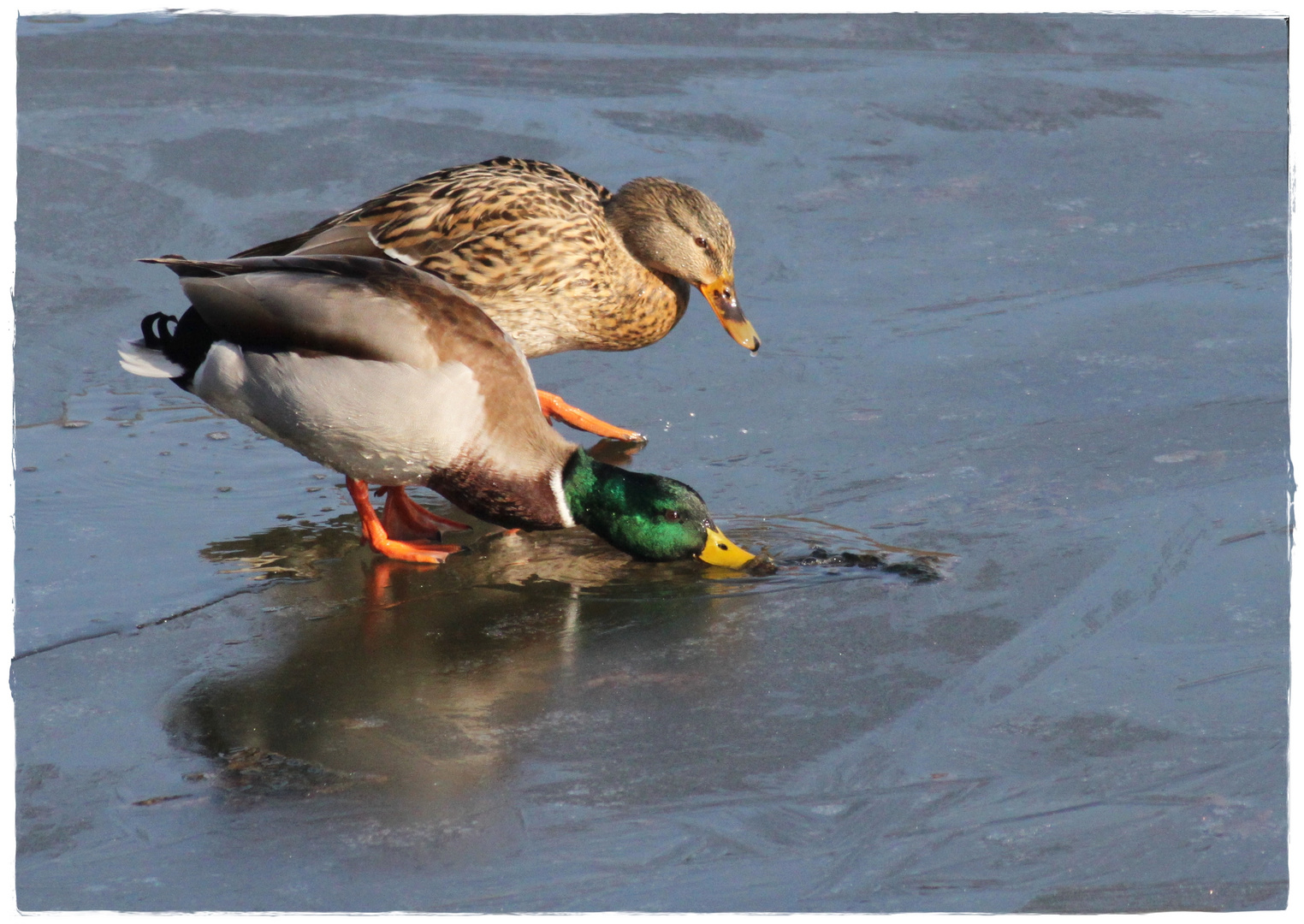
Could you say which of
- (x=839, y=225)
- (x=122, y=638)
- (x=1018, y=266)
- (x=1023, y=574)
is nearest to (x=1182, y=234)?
(x=1018, y=266)

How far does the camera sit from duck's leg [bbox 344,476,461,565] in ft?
14.3

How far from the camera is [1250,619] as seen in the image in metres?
3.77

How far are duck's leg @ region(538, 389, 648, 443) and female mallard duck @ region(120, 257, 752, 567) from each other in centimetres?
72

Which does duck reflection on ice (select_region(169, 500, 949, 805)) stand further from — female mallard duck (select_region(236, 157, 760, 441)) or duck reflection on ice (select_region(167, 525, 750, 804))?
female mallard duck (select_region(236, 157, 760, 441))

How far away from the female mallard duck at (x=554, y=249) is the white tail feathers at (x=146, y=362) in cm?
68

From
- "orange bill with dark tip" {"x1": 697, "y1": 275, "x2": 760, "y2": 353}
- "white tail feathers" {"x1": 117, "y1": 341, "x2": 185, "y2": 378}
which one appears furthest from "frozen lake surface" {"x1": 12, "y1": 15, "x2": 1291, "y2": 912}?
"white tail feathers" {"x1": 117, "y1": 341, "x2": 185, "y2": 378}

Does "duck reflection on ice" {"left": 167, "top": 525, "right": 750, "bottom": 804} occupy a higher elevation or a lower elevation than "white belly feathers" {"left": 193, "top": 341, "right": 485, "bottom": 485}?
lower

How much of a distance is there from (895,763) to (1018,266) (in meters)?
3.46

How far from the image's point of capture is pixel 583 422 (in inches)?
206

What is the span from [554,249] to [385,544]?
1.32 meters

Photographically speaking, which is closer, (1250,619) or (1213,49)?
(1250,619)

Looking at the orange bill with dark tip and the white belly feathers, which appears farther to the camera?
the orange bill with dark tip

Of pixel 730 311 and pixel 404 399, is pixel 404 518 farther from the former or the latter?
pixel 730 311

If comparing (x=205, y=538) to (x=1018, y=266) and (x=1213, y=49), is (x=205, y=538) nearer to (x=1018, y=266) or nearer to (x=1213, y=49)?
(x=1018, y=266)
